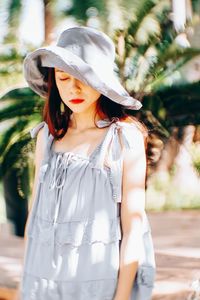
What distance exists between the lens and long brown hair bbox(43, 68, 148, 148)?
5.75 ft

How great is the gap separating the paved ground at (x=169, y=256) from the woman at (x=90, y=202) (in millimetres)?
1586

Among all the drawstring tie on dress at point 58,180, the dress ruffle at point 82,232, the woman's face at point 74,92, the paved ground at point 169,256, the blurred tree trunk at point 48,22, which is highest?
the woman's face at point 74,92

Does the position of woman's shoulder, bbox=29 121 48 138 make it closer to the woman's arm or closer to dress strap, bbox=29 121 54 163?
dress strap, bbox=29 121 54 163

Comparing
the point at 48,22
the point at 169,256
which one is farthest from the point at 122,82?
the point at 169,256

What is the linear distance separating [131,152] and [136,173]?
0.06 metres

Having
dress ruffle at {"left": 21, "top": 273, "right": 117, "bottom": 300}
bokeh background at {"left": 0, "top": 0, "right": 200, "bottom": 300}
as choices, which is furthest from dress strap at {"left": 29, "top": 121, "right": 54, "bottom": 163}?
bokeh background at {"left": 0, "top": 0, "right": 200, "bottom": 300}

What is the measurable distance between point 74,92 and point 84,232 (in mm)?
394

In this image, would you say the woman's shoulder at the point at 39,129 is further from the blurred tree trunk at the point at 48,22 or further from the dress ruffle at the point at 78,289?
the blurred tree trunk at the point at 48,22

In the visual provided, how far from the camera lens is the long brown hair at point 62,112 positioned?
1753mm

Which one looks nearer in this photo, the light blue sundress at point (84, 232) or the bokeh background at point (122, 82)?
the light blue sundress at point (84, 232)

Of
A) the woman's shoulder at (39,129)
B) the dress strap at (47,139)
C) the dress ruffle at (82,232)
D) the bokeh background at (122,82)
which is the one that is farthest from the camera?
the bokeh background at (122,82)

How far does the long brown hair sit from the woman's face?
5 cm

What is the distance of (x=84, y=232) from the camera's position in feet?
5.28

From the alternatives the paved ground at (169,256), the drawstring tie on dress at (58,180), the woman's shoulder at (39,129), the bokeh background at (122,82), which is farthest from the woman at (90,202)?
the bokeh background at (122,82)
